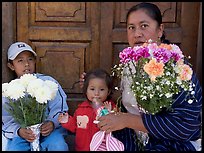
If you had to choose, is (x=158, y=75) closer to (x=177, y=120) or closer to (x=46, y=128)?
(x=177, y=120)

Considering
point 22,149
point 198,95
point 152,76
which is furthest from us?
point 22,149

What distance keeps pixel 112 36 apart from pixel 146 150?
1456 mm

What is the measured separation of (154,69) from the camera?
2.25 metres

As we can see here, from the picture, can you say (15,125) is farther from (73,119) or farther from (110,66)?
(110,66)

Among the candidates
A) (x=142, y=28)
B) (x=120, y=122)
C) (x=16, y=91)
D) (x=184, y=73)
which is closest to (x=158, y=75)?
(x=184, y=73)

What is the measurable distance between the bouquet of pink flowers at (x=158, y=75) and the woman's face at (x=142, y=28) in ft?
1.10

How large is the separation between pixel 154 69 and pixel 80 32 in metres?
1.61

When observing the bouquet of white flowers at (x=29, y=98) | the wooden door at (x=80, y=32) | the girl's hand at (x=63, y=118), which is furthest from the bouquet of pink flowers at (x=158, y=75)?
the wooden door at (x=80, y=32)

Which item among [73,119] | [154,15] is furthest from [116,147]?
[154,15]

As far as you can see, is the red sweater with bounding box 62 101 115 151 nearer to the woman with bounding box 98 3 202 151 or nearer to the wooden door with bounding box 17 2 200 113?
the woman with bounding box 98 3 202 151

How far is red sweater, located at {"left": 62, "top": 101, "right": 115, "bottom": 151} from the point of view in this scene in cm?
304

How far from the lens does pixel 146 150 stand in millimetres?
2557

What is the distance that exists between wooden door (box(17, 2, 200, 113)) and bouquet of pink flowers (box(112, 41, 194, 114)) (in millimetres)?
1319

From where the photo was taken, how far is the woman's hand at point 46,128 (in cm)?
292
